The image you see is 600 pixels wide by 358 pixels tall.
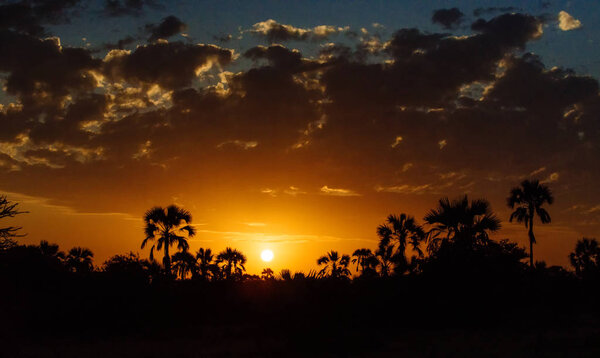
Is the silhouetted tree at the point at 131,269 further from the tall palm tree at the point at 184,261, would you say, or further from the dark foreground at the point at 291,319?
the tall palm tree at the point at 184,261

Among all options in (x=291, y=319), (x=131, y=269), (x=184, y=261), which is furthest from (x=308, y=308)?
(x=184, y=261)

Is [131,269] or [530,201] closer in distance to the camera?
[131,269]

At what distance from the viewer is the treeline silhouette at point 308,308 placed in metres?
18.1

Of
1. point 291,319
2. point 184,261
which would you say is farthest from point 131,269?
point 184,261

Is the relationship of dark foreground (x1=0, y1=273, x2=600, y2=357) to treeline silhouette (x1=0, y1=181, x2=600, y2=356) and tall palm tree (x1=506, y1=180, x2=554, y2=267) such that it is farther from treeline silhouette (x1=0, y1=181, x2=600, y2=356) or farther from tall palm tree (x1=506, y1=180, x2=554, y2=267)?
tall palm tree (x1=506, y1=180, x2=554, y2=267)

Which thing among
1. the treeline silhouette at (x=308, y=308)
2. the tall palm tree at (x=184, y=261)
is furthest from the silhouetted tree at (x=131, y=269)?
the tall palm tree at (x=184, y=261)

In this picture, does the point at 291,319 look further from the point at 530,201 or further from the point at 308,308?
the point at 530,201

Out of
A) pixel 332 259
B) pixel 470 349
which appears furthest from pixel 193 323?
pixel 332 259

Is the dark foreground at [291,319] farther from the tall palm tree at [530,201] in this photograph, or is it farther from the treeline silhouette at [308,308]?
the tall palm tree at [530,201]

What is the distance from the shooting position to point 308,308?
65.4ft

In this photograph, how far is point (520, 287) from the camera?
2461cm

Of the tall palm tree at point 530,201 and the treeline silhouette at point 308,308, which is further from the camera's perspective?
the tall palm tree at point 530,201

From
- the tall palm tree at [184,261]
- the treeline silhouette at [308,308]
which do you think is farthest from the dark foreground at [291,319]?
the tall palm tree at [184,261]

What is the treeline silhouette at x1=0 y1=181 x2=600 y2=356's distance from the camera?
18.1 meters
